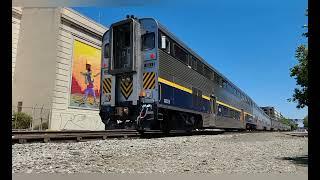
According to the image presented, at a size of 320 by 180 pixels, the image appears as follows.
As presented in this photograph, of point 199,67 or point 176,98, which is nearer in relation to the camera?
point 176,98

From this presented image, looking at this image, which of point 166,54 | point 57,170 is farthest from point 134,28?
point 57,170

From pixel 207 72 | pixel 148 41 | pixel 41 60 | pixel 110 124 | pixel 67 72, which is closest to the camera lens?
pixel 148 41

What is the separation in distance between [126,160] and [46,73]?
2404 cm

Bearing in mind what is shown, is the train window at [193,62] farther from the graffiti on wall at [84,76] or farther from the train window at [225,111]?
the graffiti on wall at [84,76]

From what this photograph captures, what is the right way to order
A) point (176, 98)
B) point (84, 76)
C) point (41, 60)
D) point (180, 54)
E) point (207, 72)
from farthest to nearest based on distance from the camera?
point (84, 76) < point (41, 60) < point (207, 72) < point (180, 54) < point (176, 98)

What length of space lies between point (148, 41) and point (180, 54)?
219 cm

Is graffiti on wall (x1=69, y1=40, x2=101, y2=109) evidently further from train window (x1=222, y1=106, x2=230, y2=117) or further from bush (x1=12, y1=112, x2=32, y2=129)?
train window (x1=222, y1=106, x2=230, y2=117)

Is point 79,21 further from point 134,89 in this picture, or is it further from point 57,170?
point 57,170

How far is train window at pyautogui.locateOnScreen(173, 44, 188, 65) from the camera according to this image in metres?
15.8

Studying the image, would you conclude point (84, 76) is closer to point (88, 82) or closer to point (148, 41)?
point (88, 82)

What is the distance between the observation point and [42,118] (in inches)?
1181

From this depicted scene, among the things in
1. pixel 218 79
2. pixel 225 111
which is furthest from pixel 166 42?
pixel 225 111

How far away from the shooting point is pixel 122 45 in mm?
15008

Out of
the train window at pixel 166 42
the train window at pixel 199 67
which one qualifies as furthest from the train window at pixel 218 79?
the train window at pixel 166 42
